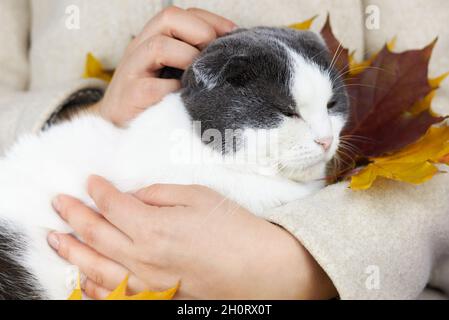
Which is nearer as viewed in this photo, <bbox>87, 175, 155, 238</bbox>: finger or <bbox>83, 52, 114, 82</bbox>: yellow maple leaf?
<bbox>87, 175, 155, 238</bbox>: finger

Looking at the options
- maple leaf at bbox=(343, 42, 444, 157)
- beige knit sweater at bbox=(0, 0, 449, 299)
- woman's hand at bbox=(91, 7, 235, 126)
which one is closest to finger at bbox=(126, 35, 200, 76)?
woman's hand at bbox=(91, 7, 235, 126)

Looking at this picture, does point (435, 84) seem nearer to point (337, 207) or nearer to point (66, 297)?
point (337, 207)

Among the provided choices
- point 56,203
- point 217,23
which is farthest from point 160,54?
point 56,203

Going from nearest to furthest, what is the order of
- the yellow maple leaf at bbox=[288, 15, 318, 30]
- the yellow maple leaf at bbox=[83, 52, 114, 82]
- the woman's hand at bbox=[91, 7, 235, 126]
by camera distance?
1. the woman's hand at bbox=[91, 7, 235, 126]
2. the yellow maple leaf at bbox=[288, 15, 318, 30]
3. the yellow maple leaf at bbox=[83, 52, 114, 82]

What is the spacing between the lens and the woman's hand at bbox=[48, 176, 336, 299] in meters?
0.71

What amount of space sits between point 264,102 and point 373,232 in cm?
27

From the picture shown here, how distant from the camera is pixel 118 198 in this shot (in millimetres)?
780

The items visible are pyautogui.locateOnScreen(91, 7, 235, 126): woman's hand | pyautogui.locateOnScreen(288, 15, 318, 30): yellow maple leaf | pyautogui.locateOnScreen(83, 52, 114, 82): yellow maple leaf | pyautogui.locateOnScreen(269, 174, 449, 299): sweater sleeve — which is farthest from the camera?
pyautogui.locateOnScreen(83, 52, 114, 82): yellow maple leaf

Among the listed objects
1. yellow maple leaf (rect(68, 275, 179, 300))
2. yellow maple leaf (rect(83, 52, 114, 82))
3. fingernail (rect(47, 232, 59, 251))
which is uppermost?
yellow maple leaf (rect(83, 52, 114, 82))

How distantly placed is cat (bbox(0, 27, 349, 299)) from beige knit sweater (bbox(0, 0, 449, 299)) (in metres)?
0.09

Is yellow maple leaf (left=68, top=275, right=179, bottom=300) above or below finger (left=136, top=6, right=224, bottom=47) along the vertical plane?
below

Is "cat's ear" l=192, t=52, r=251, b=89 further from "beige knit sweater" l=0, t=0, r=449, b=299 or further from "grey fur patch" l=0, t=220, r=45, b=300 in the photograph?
"grey fur patch" l=0, t=220, r=45, b=300

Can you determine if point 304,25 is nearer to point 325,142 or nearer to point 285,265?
point 325,142
